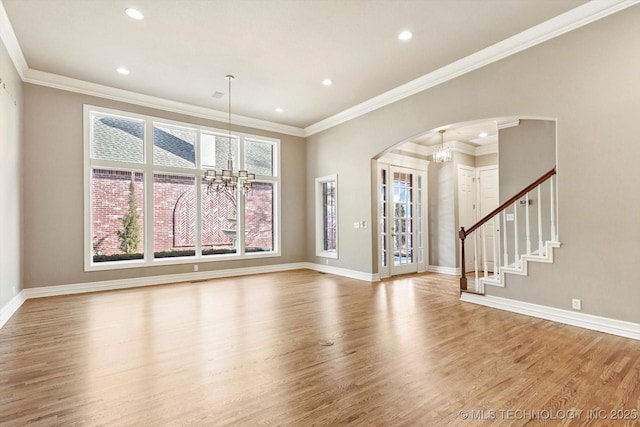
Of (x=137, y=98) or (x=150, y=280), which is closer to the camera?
(x=137, y=98)

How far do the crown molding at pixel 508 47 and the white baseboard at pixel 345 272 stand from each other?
11.2ft

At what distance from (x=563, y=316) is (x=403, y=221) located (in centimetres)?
400

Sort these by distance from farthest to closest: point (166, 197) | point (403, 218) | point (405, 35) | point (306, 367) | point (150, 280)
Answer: point (403, 218) → point (166, 197) → point (150, 280) → point (405, 35) → point (306, 367)

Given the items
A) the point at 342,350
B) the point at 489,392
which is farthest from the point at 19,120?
the point at 489,392

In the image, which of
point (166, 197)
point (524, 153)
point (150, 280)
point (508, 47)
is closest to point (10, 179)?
point (166, 197)

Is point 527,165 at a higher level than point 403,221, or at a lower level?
higher

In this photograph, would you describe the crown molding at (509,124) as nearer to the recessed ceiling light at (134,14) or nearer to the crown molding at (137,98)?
the crown molding at (137,98)

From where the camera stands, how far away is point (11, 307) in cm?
431

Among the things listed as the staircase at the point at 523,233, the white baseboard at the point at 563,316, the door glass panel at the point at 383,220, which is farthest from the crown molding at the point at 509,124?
the white baseboard at the point at 563,316

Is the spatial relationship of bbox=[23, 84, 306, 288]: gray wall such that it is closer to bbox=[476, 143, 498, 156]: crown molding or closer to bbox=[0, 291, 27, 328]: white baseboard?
bbox=[0, 291, 27, 328]: white baseboard

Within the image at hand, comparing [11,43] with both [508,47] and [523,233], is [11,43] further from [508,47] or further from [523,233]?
[523,233]

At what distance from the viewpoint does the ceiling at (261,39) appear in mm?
3561

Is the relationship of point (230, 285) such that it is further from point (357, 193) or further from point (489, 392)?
point (489, 392)


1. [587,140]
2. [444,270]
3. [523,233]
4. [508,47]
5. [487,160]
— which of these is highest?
[508,47]
